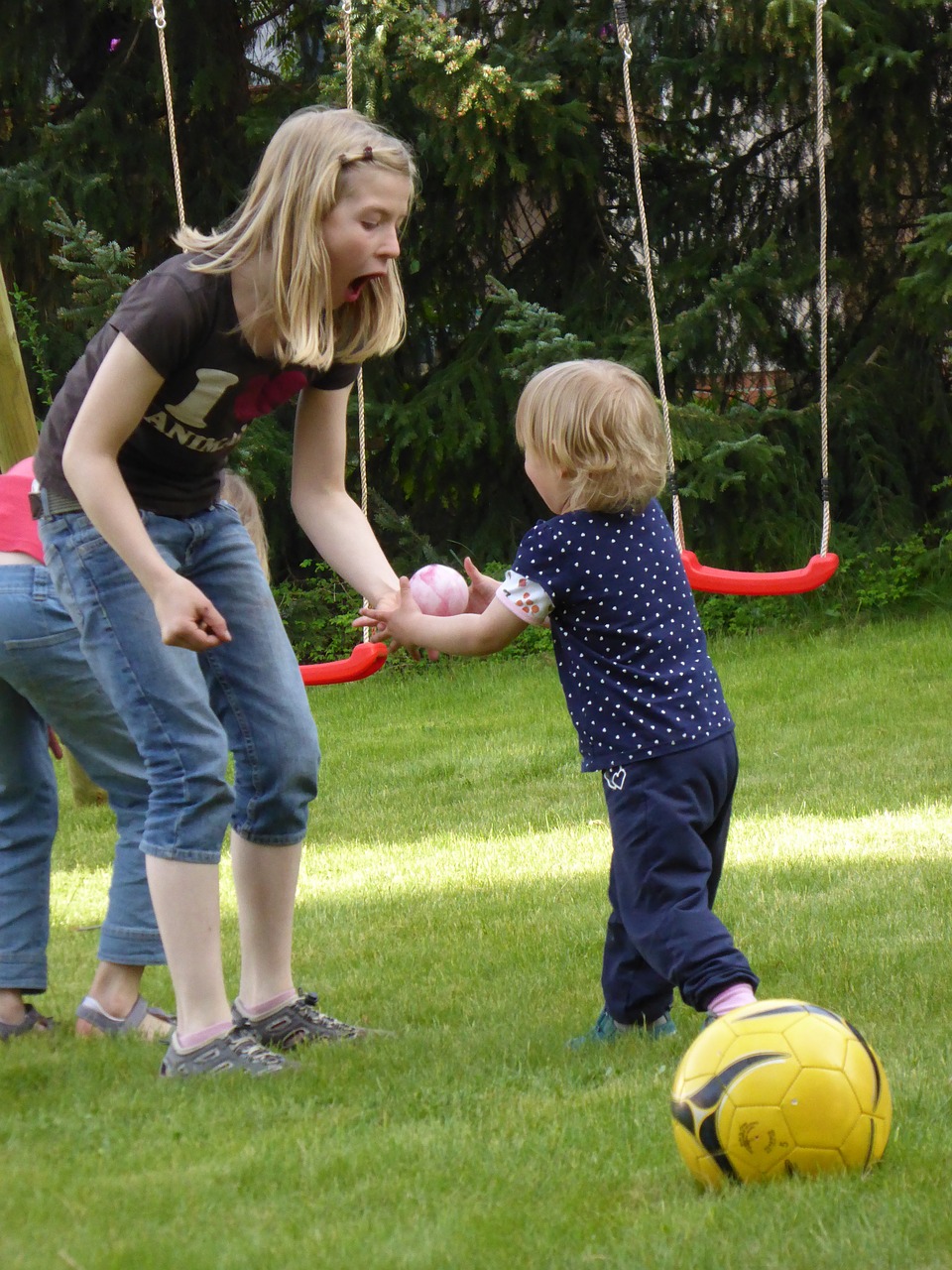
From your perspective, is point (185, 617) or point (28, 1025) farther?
point (28, 1025)

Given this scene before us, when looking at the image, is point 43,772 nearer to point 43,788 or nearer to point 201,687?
point 43,788

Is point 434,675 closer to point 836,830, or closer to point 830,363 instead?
point 830,363

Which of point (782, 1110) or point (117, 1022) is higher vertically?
point (782, 1110)

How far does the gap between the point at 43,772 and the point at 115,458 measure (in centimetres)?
109

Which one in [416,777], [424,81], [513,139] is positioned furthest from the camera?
[513,139]

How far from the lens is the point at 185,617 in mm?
2891

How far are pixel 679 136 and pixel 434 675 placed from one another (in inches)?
171

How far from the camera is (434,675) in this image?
10836 millimetres

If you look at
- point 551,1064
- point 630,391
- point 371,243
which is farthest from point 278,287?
point 551,1064

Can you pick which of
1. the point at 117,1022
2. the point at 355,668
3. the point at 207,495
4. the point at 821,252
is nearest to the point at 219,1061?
the point at 117,1022

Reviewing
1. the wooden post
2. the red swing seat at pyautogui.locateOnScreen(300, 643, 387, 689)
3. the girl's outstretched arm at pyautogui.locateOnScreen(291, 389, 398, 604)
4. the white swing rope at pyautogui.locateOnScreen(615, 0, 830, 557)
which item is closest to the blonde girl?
the girl's outstretched arm at pyautogui.locateOnScreen(291, 389, 398, 604)

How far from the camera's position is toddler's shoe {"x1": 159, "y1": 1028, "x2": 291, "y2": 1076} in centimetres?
320

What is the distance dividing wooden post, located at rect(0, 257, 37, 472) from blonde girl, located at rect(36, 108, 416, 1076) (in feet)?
10.5

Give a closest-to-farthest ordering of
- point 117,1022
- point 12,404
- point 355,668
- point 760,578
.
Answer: point 117,1022 → point 355,668 → point 760,578 → point 12,404
